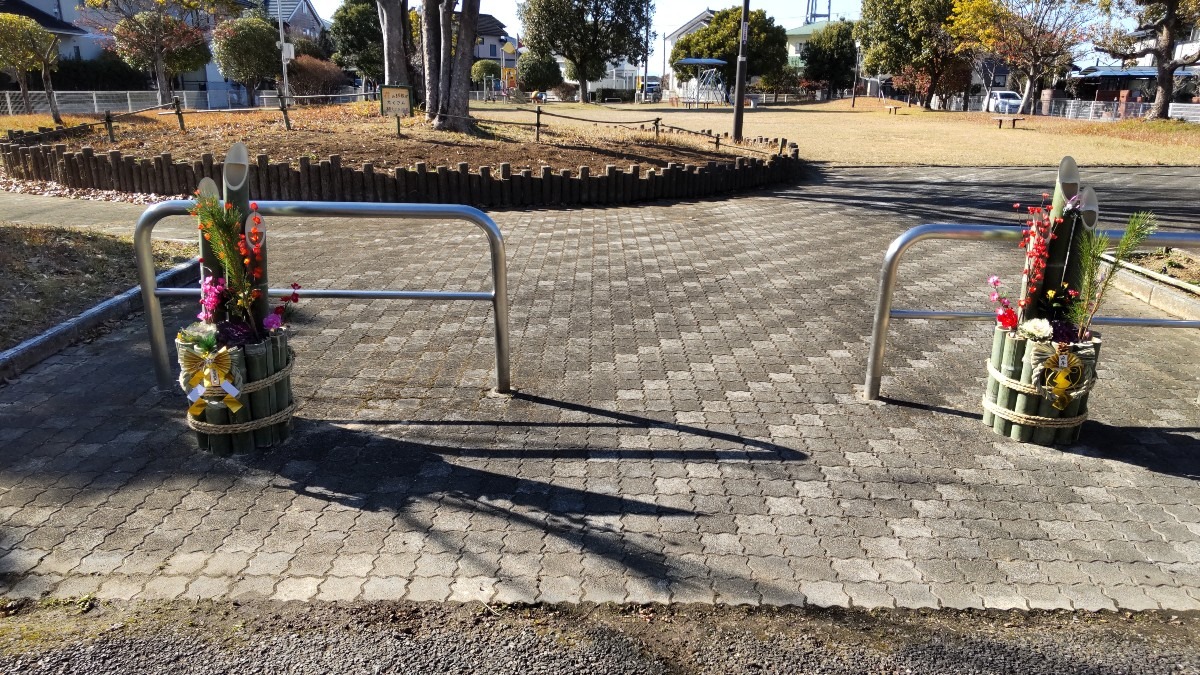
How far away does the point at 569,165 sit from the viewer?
13516 millimetres

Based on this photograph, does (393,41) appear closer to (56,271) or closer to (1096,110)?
(56,271)

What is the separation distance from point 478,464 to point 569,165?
1026 cm

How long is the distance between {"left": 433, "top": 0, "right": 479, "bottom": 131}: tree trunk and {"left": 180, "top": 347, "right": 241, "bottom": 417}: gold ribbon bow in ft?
42.9

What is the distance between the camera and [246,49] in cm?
3600

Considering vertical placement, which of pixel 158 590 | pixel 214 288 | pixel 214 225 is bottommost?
pixel 158 590

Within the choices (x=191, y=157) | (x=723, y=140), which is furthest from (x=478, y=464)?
(x=723, y=140)

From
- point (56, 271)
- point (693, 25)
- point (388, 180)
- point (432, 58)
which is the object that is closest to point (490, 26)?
point (693, 25)

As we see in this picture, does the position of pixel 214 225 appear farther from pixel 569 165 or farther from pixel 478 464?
pixel 569 165

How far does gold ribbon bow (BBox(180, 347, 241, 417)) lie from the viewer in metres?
3.65

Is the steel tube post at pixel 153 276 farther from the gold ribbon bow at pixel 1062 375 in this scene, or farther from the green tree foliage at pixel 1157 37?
the green tree foliage at pixel 1157 37

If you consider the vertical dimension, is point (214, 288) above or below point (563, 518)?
above

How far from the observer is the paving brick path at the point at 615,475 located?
3004 millimetres

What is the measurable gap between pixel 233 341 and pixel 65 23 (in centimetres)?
4553

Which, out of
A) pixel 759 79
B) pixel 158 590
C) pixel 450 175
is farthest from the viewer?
pixel 759 79
